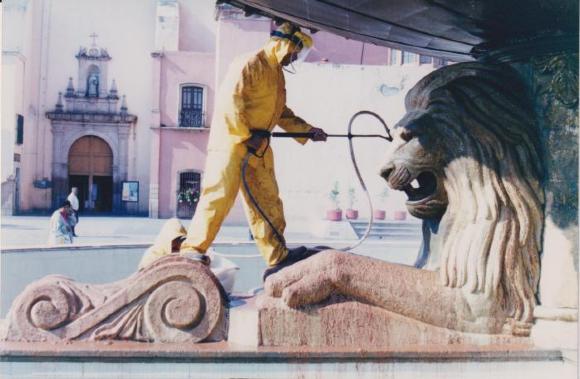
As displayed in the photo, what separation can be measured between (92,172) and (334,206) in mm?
11613

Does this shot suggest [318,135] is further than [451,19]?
Yes

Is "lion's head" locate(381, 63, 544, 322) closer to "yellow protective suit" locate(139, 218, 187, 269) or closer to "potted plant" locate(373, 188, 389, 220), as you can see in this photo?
"yellow protective suit" locate(139, 218, 187, 269)

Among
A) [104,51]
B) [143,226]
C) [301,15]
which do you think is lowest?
[143,226]

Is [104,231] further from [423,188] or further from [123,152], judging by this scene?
[423,188]

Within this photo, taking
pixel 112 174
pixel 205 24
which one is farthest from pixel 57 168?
pixel 205 24

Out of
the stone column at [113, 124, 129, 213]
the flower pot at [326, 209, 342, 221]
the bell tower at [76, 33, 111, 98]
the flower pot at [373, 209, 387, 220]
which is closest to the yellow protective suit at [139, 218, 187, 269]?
the flower pot at [326, 209, 342, 221]

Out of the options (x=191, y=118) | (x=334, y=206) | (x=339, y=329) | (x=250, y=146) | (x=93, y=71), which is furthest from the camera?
(x=93, y=71)

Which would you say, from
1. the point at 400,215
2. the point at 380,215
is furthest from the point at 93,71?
the point at 400,215

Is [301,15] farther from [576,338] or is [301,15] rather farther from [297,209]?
[297,209]

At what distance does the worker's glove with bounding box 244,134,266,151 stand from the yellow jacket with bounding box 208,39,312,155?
0.03 m

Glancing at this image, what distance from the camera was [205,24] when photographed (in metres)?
27.8

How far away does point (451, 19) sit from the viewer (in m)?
3.66

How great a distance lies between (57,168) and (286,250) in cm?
Result: 2528

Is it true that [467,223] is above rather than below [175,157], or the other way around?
below
